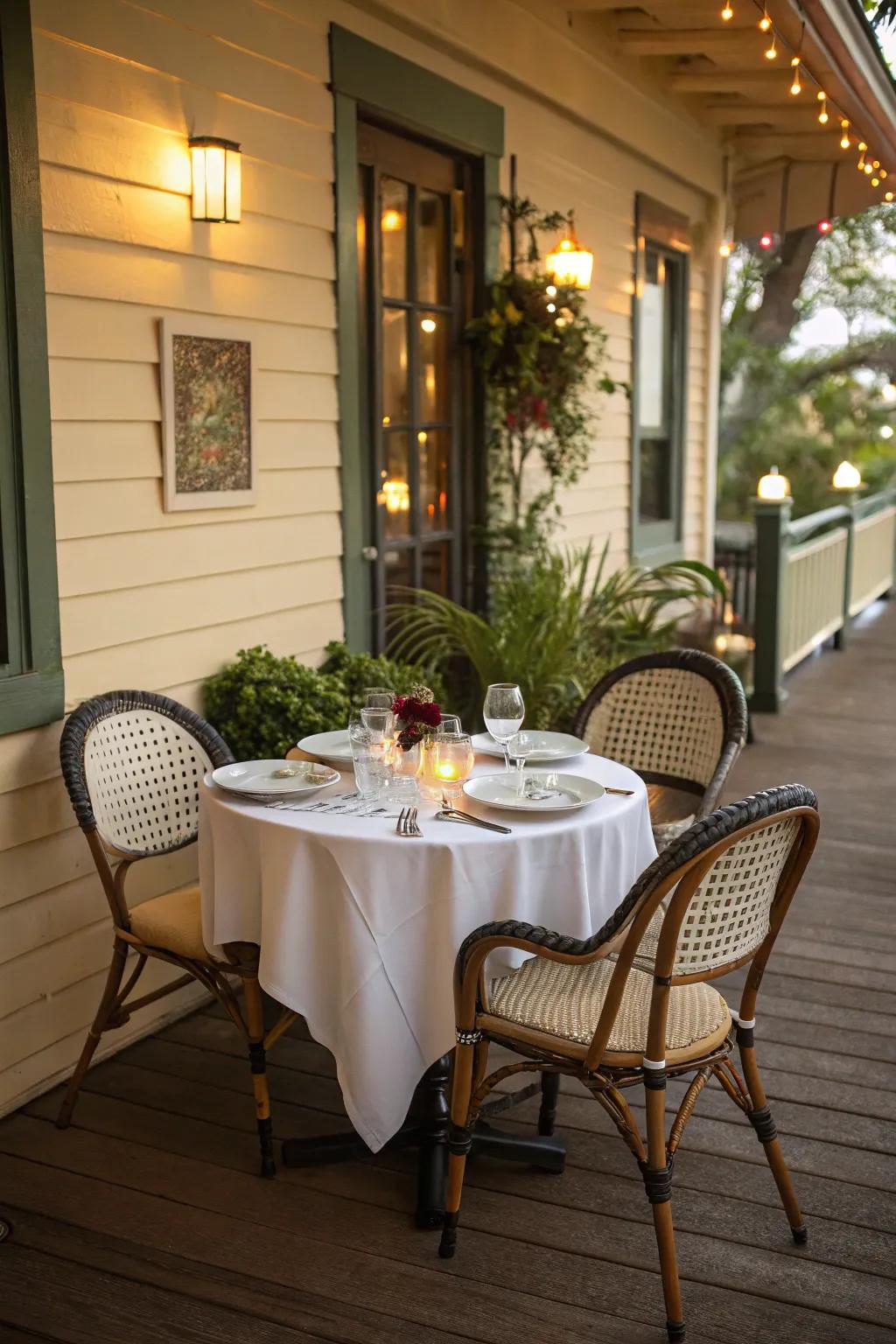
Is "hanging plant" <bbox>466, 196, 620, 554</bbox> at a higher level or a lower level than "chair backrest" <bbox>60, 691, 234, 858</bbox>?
higher

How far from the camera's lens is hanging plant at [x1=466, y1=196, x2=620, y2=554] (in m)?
5.20

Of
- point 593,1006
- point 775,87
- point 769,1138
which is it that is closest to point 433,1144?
point 593,1006

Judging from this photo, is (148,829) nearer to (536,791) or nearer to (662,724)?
(536,791)

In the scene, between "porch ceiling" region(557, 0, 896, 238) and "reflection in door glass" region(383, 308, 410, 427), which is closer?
"reflection in door glass" region(383, 308, 410, 427)

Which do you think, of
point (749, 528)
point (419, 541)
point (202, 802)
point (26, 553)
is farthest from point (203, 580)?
point (749, 528)

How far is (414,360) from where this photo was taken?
4887 mm

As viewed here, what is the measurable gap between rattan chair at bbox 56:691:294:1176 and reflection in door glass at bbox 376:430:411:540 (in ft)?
5.11

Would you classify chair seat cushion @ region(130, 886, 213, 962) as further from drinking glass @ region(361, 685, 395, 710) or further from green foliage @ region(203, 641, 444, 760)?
drinking glass @ region(361, 685, 395, 710)

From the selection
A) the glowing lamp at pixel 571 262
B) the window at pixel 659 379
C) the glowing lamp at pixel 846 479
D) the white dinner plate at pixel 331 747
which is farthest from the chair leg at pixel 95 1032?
the glowing lamp at pixel 846 479

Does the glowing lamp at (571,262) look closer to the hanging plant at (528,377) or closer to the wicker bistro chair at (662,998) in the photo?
the hanging plant at (528,377)

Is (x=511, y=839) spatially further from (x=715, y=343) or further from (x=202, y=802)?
(x=715, y=343)

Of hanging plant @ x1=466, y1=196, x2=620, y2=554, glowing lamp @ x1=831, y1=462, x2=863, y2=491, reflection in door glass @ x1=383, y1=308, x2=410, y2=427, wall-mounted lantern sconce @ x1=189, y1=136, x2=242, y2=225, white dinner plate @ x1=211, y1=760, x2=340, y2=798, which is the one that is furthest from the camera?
glowing lamp @ x1=831, y1=462, x2=863, y2=491

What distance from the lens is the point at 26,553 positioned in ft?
10.2

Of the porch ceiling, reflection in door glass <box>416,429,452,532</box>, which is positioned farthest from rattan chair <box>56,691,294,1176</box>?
the porch ceiling
